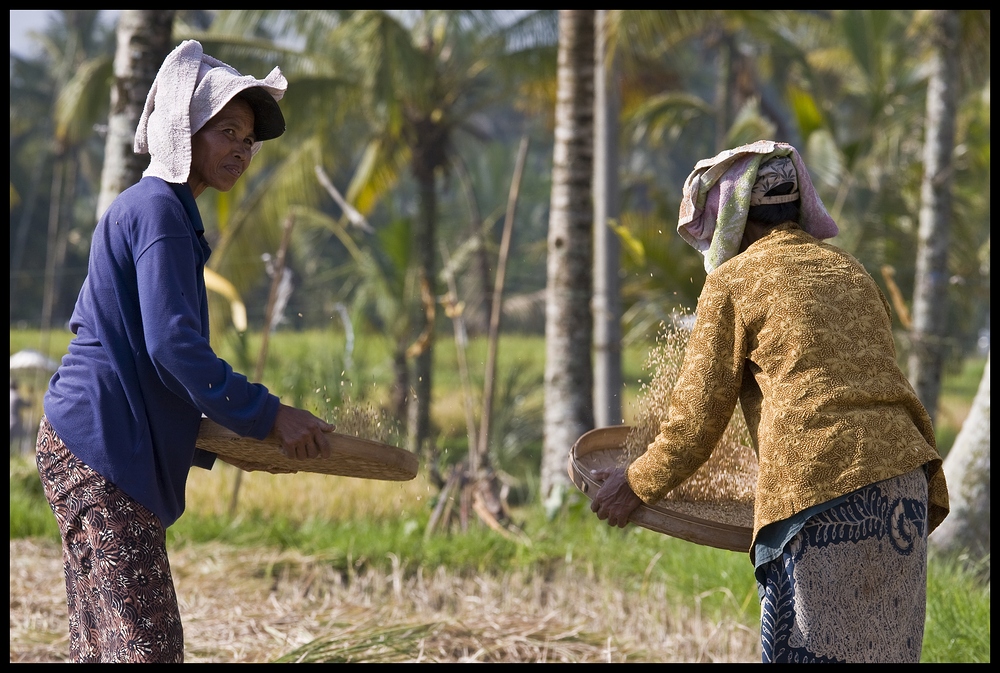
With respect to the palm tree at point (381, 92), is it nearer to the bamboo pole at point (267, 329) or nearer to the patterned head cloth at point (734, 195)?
the bamboo pole at point (267, 329)

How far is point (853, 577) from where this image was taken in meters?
2.10

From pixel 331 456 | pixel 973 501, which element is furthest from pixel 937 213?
pixel 331 456

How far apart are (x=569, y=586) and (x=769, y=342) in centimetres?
284

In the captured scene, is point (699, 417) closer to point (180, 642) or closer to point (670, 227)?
point (180, 642)

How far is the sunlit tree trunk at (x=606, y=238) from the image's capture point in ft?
22.8

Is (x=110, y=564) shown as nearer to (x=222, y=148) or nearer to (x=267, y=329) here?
(x=222, y=148)

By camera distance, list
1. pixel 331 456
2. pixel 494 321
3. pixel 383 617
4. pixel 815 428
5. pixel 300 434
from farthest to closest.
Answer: pixel 494 321, pixel 383 617, pixel 331 456, pixel 300 434, pixel 815 428

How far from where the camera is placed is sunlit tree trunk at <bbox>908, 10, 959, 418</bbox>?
287 inches

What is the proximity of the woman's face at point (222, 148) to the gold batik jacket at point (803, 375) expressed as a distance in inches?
45.4

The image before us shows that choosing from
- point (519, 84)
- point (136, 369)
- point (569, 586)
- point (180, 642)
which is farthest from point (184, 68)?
point (519, 84)

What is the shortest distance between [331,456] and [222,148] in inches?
30.5

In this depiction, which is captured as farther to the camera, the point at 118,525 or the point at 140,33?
the point at 140,33
